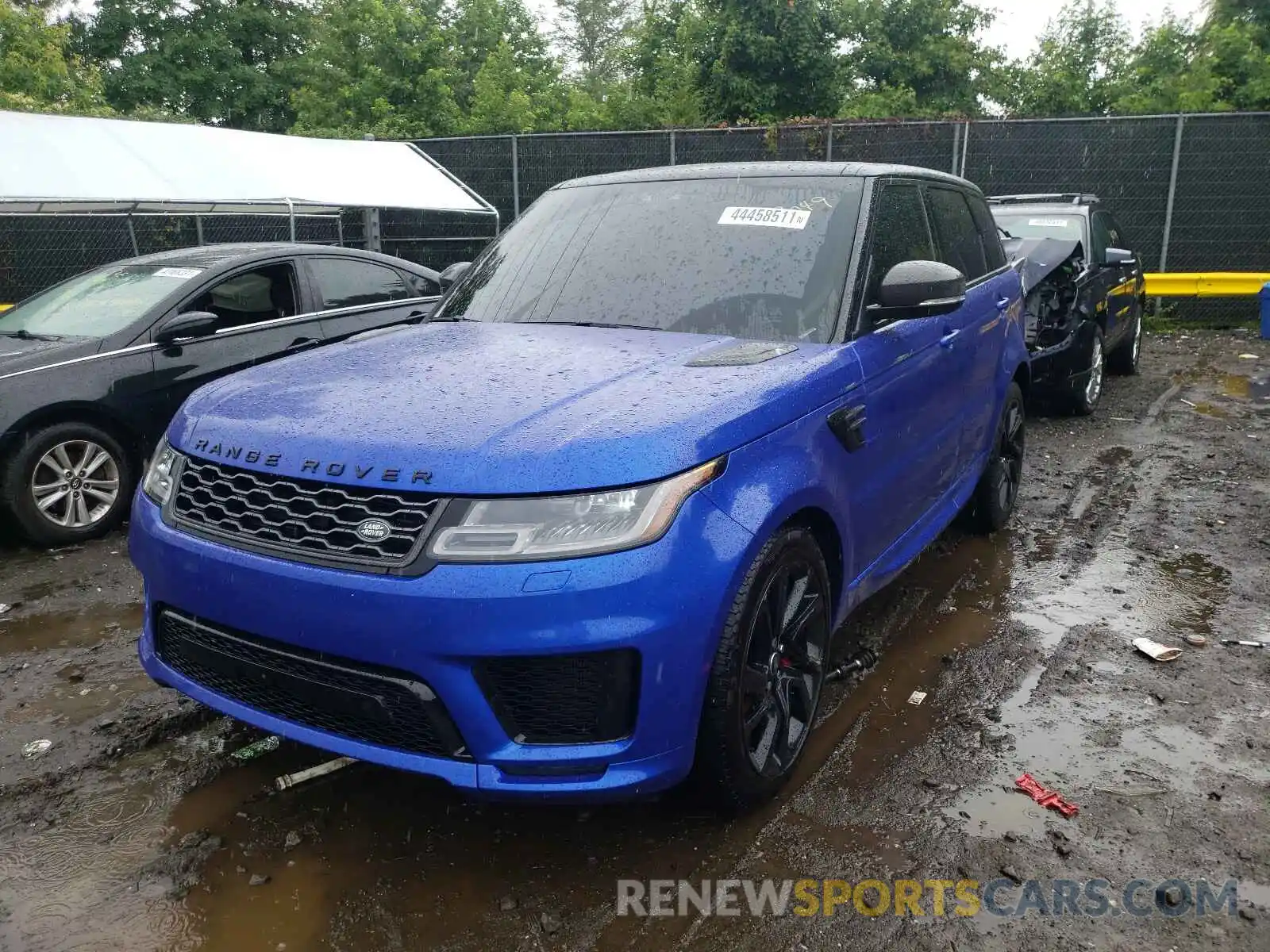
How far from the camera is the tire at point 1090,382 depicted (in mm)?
7812

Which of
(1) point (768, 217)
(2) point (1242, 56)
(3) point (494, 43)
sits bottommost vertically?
(1) point (768, 217)

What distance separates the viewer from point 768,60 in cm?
2095

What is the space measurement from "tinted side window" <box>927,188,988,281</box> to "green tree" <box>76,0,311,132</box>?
33.7 metres

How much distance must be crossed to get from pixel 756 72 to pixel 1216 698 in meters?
20.2

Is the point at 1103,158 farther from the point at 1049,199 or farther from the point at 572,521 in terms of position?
the point at 572,521

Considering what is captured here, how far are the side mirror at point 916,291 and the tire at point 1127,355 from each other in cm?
761

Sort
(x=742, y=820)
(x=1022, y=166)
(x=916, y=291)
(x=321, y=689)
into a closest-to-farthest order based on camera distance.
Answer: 1. (x=321, y=689)
2. (x=742, y=820)
3. (x=916, y=291)
4. (x=1022, y=166)

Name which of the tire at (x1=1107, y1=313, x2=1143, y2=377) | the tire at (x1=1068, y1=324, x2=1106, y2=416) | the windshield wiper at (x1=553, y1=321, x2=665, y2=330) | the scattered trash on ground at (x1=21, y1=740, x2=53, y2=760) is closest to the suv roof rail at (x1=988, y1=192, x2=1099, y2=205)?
the tire at (x1=1107, y1=313, x2=1143, y2=377)

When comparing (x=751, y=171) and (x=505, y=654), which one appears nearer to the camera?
(x=505, y=654)

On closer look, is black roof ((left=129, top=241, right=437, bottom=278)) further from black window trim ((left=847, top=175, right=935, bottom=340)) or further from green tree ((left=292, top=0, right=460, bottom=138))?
green tree ((left=292, top=0, right=460, bottom=138))

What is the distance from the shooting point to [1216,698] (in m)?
3.48

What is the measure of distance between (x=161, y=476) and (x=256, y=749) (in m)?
0.98

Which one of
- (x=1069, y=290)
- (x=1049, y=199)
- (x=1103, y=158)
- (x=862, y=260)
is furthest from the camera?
(x=1103, y=158)

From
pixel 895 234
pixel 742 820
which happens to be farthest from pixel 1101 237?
pixel 742 820
